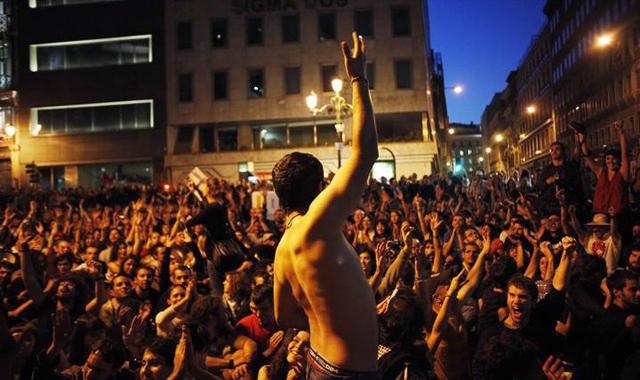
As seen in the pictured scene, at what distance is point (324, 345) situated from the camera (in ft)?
8.96

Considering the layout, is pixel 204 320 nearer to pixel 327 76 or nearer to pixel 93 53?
pixel 327 76

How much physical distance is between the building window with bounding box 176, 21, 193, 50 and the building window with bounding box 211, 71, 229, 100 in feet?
8.25

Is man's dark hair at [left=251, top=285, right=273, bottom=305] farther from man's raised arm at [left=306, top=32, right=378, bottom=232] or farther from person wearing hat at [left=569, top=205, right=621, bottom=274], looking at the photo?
person wearing hat at [left=569, top=205, right=621, bottom=274]

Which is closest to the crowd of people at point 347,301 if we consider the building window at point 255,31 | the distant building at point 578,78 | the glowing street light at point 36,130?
the distant building at point 578,78

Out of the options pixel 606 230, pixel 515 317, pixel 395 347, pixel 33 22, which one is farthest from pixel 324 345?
pixel 33 22

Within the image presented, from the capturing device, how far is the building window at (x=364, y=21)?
32.9 meters

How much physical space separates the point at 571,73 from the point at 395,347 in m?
60.2

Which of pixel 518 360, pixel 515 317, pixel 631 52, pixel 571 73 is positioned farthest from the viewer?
pixel 571 73

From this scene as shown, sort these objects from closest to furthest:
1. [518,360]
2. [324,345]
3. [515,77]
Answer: [324,345]
[518,360]
[515,77]

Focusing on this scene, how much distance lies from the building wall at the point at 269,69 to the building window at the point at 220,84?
0.24m

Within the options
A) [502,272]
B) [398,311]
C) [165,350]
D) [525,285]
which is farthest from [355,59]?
[502,272]

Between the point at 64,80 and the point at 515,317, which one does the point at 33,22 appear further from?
the point at 515,317

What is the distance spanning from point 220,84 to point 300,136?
18.5ft

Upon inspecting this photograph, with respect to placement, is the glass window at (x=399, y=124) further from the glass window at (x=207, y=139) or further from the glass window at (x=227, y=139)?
the glass window at (x=207, y=139)
